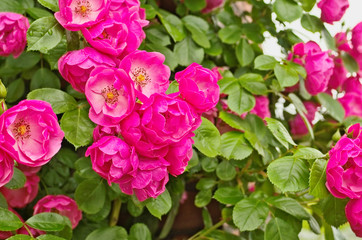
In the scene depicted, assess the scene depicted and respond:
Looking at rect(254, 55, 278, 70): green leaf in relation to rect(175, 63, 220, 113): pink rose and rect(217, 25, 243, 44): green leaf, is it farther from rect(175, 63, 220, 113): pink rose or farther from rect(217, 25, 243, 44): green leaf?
rect(175, 63, 220, 113): pink rose

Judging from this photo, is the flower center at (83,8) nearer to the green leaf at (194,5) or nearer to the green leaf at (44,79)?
the green leaf at (44,79)

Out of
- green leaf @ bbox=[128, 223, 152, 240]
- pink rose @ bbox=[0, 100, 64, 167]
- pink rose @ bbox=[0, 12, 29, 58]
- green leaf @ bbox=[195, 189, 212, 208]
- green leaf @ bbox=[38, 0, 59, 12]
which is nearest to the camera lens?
pink rose @ bbox=[0, 100, 64, 167]

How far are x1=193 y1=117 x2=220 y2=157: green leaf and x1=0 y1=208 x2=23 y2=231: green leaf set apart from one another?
1.04 feet

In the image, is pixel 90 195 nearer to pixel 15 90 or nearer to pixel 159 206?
pixel 159 206

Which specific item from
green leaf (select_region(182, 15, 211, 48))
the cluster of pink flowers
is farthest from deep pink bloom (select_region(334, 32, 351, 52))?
the cluster of pink flowers

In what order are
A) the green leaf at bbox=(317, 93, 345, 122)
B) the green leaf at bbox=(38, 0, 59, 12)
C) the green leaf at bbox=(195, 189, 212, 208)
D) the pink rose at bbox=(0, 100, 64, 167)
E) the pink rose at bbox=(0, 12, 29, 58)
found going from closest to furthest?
the pink rose at bbox=(0, 100, 64, 167) → the green leaf at bbox=(38, 0, 59, 12) → the pink rose at bbox=(0, 12, 29, 58) → the green leaf at bbox=(195, 189, 212, 208) → the green leaf at bbox=(317, 93, 345, 122)

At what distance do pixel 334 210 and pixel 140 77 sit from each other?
1.37 feet

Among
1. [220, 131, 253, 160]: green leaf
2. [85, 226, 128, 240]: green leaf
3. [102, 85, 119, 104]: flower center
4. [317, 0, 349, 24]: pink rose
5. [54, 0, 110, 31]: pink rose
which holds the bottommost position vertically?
[85, 226, 128, 240]: green leaf

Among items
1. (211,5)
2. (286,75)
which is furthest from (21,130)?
(211,5)

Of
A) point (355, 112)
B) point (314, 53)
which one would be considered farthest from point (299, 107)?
point (355, 112)

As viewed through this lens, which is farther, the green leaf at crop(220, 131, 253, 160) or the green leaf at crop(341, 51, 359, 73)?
the green leaf at crop(341, 51, 359, 73)

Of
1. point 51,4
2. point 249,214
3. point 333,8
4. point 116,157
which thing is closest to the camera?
point 116,157

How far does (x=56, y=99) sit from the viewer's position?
81 centimetres

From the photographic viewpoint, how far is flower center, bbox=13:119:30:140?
0.69m
